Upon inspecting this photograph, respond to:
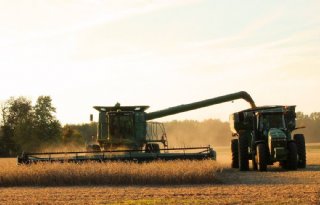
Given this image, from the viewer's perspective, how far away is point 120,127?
64.8 feet

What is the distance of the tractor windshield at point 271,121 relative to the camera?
18234mm

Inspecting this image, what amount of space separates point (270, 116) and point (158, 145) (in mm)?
4297

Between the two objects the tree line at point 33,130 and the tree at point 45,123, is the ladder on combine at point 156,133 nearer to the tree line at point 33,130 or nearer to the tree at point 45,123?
the tree line at point 33,130

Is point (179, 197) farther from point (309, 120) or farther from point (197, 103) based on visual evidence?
point (309, 120)

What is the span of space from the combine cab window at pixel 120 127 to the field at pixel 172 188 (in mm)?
4105

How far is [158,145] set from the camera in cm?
2045

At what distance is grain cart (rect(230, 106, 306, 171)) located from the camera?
17219 millimetres

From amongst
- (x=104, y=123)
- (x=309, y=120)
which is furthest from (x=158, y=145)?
(x=309, y=120)

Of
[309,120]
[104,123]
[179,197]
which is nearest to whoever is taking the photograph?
[179,197]

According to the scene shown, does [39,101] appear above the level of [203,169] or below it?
above

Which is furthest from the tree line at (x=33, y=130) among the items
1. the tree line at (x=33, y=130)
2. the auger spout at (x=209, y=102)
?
the auger spout at (x=209, y=102)

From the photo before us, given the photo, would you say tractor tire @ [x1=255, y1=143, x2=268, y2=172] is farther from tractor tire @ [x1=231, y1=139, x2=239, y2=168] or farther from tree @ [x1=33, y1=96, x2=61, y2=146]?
tree @ [x1=33, y1=96, x2=61, y2=146]

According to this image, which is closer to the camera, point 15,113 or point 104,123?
point 104,123

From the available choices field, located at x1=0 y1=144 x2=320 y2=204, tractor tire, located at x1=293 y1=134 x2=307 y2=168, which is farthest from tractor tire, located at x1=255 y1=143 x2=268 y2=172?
tractor tire, located at x1=293 y1=134 x2=307 y2=168
